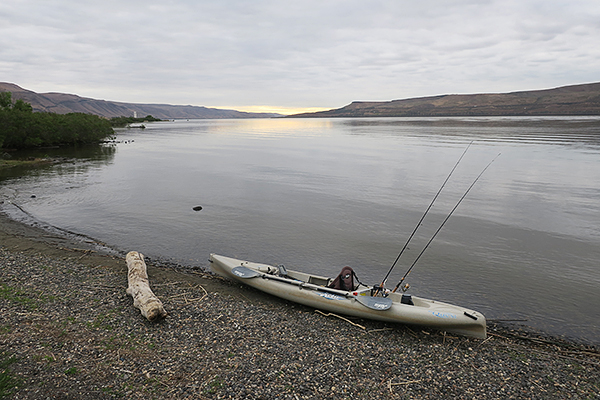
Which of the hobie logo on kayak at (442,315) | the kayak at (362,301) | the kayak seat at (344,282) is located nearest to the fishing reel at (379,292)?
the kayak at (362,301)

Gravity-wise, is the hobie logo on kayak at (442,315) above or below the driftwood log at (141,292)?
below

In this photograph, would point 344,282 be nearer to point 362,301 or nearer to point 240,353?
point 362,301

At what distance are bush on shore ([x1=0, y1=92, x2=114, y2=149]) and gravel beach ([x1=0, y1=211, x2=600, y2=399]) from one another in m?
42.1

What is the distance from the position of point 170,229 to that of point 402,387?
14.7 metres

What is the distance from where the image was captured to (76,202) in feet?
77.3

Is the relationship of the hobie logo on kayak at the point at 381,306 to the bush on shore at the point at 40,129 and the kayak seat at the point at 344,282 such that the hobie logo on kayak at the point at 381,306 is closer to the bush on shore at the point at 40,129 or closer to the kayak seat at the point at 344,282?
the kayak seat at the point at 344,282

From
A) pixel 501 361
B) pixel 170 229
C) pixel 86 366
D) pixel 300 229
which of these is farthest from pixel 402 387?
pixel 170 229

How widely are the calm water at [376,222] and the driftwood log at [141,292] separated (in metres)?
2.86

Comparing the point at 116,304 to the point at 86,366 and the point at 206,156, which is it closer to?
the point at 86,366

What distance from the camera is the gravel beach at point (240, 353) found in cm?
670

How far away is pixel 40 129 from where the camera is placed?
155 feet

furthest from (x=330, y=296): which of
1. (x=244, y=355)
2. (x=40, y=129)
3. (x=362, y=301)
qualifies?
(x=40, y=129)

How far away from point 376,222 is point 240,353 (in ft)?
47.2

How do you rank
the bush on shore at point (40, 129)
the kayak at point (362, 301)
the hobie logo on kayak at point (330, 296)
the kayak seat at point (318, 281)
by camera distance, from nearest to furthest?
the kayak at point (362, 301) → the hobie logo on kayak at point (330, 296) → the kayak seat at point (318, 281) → the bush on shore at point (40, 129)
